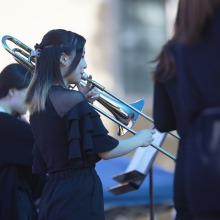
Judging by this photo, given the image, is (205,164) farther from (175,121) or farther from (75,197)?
(75,197)

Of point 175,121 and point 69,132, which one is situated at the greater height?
point 175,121

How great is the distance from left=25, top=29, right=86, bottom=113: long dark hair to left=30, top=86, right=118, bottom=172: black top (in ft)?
0.15

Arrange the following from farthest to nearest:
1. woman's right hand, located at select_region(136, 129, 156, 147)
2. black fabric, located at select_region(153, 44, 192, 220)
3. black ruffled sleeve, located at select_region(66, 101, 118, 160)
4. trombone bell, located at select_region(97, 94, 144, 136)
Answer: trombone bell, located at select_region(97, 94, 144, 136) < woman's right hand, located at select_region(136, 129, 156, 147) < black ruffled sleeve, located at select_region(66, 101, 118, 160) < black fabric, located at select_region(153, 44, 192, 220)

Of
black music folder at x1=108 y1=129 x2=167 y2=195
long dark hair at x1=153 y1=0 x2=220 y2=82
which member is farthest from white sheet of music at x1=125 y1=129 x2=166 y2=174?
long dark hair at x1=153 y1=0 x2=220 y2=82

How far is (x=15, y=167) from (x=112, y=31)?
621 centimetres

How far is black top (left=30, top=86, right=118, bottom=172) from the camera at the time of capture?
9.91 feet

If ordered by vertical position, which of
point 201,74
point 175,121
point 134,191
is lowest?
point 134,191

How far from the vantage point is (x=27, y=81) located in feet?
13.5

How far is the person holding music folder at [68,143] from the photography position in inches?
120

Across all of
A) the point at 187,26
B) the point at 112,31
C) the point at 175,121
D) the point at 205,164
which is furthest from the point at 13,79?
the point at 112,31

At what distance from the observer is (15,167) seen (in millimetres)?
3852

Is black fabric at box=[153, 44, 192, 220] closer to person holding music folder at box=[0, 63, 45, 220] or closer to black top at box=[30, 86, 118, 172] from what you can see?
black top at box=[30, 86, 118, 172]

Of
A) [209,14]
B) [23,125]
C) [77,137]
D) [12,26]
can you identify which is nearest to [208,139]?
[209,14]

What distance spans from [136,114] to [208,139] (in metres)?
1.54
